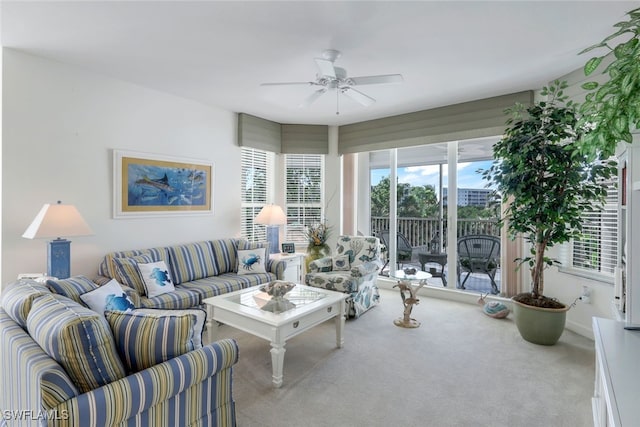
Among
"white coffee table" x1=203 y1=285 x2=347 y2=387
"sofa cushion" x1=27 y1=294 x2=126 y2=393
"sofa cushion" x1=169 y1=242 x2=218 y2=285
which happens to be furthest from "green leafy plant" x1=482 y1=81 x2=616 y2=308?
"sofa cushion" x1=169 y1=242 x2=218 y2=285

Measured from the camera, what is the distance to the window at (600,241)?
3.08 meters

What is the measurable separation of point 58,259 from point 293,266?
273 centimetres

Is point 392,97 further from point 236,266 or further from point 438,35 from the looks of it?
point 236,266

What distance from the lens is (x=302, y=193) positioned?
5.43 m

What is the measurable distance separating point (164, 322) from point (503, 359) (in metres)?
2.74

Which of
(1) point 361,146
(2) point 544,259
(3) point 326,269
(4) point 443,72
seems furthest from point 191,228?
(2) point 544,259

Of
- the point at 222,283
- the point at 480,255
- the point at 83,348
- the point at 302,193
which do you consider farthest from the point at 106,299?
the point at 480,255

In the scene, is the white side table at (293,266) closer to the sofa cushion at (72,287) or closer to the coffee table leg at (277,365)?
the coffee table leg at (277,365)

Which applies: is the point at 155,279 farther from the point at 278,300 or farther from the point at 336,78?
the point at 336,78

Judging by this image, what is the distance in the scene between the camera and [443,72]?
3.17 meters

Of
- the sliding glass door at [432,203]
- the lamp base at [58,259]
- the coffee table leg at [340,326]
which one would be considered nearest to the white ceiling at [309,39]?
the sliding glass door at [432,203]

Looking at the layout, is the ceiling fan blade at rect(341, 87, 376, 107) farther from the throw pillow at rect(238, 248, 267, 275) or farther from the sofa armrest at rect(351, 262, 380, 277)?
the throw pillow at rect(238, 248, 267, 275)

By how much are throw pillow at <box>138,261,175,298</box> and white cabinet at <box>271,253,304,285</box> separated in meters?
Result: 1.49

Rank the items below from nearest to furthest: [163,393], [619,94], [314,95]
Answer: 1. [619,94]
2. [163,393]
3. [314,95]
